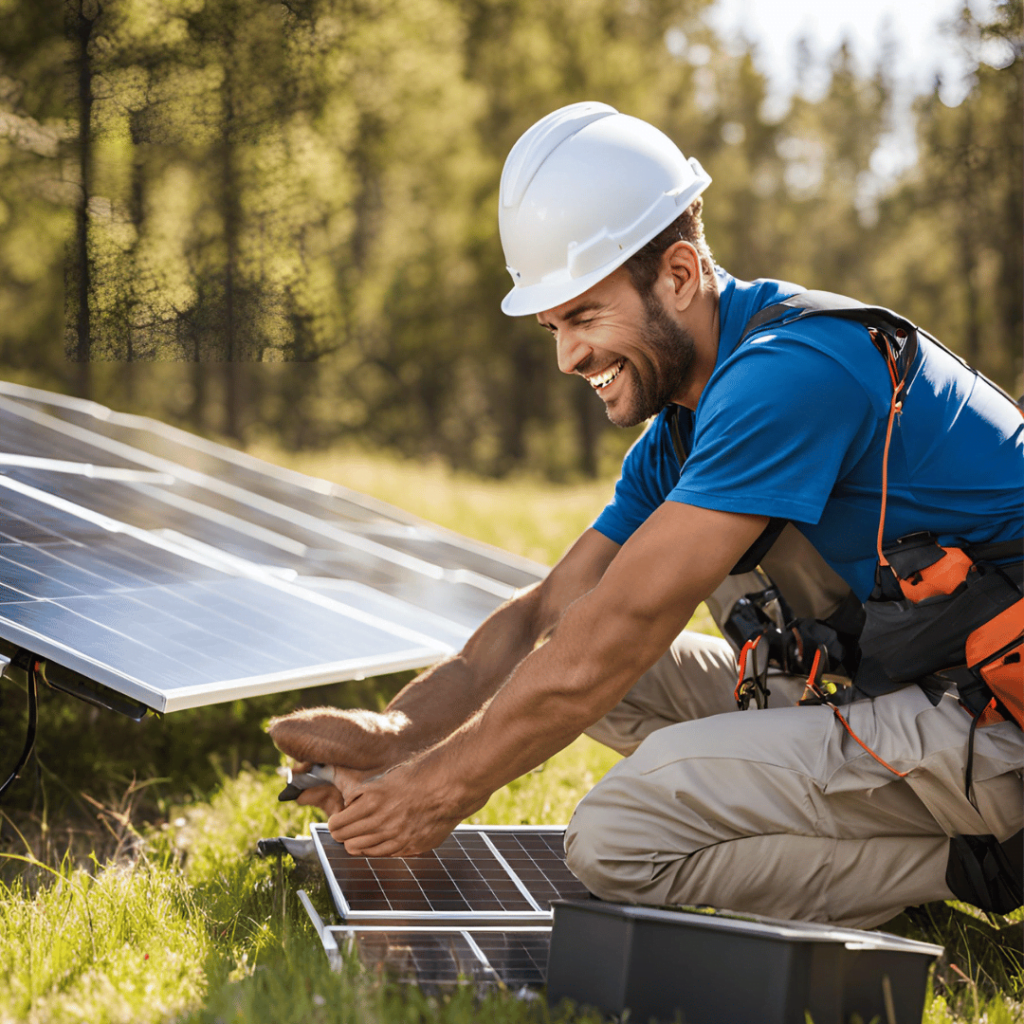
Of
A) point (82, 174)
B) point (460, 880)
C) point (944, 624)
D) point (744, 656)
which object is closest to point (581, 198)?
point (744, 656)

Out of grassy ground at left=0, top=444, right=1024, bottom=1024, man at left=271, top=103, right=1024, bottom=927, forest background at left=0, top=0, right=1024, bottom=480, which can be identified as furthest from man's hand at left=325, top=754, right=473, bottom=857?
forest background at left=0, top=0, right=1024, bottom=480

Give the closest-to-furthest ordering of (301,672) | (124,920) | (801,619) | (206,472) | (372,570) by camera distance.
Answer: (124,920), (801,619), (301,672), (372,570), (206,472)

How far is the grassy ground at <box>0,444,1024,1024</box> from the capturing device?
2207mm

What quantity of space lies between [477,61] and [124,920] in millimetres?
26059

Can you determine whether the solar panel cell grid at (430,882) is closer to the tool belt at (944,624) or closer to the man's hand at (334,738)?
the man's hand at (334,738)

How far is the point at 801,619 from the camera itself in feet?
9.85

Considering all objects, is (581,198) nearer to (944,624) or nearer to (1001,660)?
(944,624)

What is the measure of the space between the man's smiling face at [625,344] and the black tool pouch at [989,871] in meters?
1.37

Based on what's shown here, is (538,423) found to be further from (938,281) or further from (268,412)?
(938,281)

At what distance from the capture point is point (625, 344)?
2896mm

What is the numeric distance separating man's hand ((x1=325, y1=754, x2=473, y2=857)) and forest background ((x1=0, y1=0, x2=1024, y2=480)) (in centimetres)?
192

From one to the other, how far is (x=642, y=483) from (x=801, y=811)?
3.90 feet

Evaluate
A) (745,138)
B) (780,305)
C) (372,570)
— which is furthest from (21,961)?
(745,138)

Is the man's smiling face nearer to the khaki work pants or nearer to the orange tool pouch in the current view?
the khaki work pants
